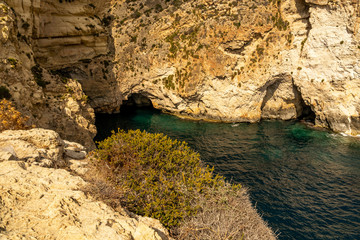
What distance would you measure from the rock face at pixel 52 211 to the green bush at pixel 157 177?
128 cm

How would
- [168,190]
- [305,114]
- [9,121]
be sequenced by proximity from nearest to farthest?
[168,190], [9,121], [305,114]

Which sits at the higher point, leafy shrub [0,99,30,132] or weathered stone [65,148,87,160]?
leafy shrub [0,99,30,132]

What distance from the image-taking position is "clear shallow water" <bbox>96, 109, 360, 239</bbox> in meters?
18.8

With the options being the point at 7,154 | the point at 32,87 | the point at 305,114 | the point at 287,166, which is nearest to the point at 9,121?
the point at 7,154

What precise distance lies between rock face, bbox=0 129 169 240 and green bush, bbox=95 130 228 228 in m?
1.28

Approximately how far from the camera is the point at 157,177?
11867 millimetres

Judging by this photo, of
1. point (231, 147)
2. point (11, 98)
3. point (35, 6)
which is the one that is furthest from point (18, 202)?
point (231, 147)

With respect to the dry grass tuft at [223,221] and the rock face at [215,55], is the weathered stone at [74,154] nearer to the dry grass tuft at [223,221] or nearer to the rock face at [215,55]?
the dry grass tuft at [223,221]

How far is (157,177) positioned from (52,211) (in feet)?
18.8

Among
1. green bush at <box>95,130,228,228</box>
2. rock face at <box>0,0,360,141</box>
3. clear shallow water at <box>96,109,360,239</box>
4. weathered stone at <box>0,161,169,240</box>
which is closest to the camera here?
weathered stone at <box>0,161,169,240</box>

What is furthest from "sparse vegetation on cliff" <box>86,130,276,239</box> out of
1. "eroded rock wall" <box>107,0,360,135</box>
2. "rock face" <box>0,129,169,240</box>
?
"eroded rock wall" <box>107,0,360,135</box>

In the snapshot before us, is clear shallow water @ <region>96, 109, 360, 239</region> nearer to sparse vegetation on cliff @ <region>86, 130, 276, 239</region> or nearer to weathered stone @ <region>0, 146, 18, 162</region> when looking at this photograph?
sparse vegetation on cliff @ <region>86, 130, 276, 239</region>

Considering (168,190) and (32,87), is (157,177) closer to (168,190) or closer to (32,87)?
(168,190)

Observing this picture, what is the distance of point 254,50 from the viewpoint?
4206 cm
